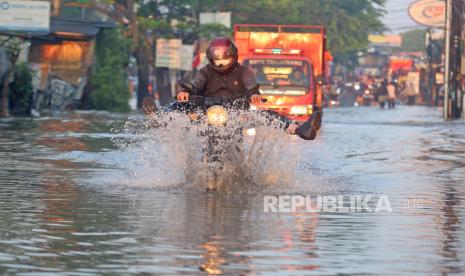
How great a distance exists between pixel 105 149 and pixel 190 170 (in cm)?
838

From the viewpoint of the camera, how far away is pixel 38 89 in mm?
46875

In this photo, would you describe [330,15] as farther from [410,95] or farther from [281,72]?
[281,72]

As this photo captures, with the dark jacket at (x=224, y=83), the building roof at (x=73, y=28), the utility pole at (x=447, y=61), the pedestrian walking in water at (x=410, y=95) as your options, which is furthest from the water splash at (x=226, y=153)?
the pedestrian walking in water at (x=410, y=95)

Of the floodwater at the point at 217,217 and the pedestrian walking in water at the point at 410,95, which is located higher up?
the pedestrian walking in water at the point at 410,95

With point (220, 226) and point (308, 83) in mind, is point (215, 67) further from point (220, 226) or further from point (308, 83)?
point (308, 83)

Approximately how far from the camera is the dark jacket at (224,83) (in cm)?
1678

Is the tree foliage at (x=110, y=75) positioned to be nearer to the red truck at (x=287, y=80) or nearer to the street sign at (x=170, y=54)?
the street sign at (x=170, y=54)

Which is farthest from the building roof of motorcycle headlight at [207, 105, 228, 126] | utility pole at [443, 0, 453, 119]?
motorcycle headlight at [207, 105, 228, 126]

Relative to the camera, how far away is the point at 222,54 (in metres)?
16.6

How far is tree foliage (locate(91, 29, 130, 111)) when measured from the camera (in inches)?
2176

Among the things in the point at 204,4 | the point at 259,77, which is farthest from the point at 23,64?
the point at 204,4

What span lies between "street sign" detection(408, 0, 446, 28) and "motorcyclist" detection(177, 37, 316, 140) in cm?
5947

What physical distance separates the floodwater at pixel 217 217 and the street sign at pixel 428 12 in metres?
52.9

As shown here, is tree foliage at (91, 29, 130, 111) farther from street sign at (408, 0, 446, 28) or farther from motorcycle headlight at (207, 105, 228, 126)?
motorcycle headlight at (207, 105, 228, 126)
